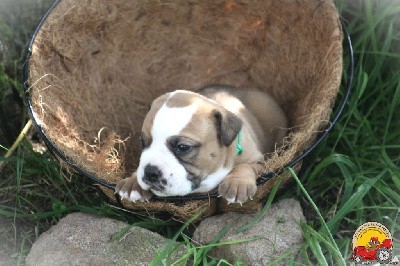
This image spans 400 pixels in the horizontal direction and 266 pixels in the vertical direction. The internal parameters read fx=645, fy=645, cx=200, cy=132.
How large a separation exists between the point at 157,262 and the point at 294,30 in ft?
7.09

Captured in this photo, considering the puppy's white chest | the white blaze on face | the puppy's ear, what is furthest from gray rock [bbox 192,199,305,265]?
the puppy's ear

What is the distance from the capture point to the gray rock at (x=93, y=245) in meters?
3.95

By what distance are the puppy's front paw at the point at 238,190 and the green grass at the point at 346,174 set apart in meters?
0.22

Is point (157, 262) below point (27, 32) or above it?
below

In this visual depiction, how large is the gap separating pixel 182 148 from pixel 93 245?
869mm

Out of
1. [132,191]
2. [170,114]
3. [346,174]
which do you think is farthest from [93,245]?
[346,174]

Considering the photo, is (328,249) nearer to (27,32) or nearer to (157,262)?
(157,262)

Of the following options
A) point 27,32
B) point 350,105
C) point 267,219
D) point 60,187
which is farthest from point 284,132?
point 27,32

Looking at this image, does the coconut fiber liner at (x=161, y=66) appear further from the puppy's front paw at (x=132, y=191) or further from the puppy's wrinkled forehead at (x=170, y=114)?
the puppy's wrinkled forehead at (x=170, y=114)

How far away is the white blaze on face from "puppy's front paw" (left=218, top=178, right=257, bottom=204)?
231 mm

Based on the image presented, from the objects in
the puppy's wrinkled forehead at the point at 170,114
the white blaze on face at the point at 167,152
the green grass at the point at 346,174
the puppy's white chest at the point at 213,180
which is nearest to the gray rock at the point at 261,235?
the green grass at the point at 346,174

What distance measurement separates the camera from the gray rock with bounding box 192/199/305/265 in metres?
3.91

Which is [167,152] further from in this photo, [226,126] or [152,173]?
[226,126]

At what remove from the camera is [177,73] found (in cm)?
545
